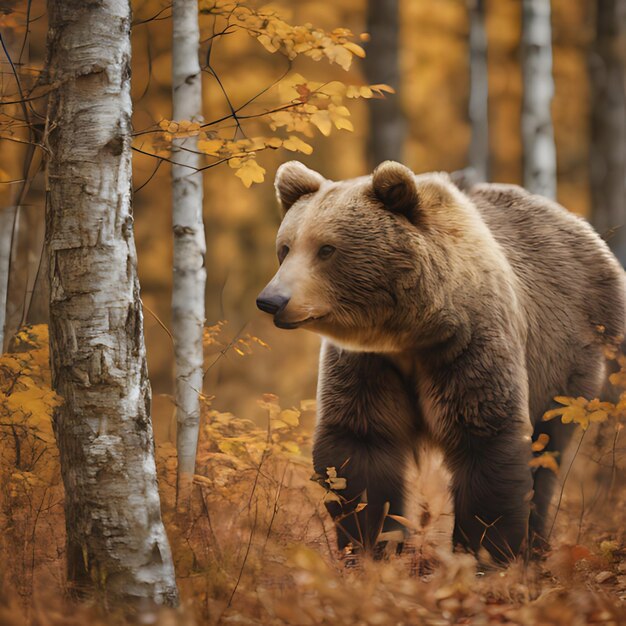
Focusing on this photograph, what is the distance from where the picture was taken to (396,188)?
4.20 m

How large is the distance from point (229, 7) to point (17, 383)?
7.61 ft

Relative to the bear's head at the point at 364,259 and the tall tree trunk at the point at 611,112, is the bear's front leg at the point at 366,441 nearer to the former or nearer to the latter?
the bear's head at the point at 364,259

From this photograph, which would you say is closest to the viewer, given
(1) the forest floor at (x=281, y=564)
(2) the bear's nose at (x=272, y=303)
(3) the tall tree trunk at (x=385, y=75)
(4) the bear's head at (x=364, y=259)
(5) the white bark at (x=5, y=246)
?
(1) the forest floor at (x=281, y=564)

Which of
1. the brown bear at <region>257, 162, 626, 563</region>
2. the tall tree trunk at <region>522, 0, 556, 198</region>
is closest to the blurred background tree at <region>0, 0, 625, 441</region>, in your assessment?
the tall tree trunk at <region>522, 0, 556, 198</region>

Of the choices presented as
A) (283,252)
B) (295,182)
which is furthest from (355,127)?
(283,252)

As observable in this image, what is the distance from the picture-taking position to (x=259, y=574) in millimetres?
3531

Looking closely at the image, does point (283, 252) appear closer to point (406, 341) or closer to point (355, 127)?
point (406, 341)

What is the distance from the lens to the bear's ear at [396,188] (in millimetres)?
4133

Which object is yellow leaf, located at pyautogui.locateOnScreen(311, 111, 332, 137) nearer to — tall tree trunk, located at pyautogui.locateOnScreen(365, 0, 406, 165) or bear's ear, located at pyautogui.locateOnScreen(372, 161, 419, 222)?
bear's ear, located at pyautogui.locateOnScreen(372, 161, 419, 222)

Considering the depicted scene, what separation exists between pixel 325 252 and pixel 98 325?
4.15 ft

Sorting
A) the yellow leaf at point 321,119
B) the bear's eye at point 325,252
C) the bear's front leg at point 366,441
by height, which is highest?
the yellow leaf at point 321,119

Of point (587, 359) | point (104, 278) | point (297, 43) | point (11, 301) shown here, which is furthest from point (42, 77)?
point (587, 359)

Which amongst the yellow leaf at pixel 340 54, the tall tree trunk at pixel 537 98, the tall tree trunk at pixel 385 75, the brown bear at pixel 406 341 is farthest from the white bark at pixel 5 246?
the tall tree trunk at pixel 537 98

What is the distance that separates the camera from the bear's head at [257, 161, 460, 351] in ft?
13.5
